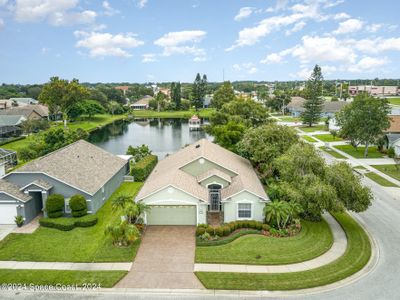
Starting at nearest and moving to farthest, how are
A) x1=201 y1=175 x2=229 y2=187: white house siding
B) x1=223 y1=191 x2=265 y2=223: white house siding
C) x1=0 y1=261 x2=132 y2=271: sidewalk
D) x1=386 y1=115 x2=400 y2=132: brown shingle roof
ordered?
x1=0 y1=261 x2=132 y2=271: sidewalk < x1=223 y1=191 x2=265 y2=223: white house siding < x1=201 y1=175 x2=229 y2=187: white house siding < x1=386 y1=115 x2=400 y2=132: brown shingle roof

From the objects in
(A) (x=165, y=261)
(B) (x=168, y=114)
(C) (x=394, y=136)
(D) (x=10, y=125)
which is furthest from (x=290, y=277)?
(B) (x=168, y=114)

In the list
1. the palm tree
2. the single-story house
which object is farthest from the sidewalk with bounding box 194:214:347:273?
the single-story house

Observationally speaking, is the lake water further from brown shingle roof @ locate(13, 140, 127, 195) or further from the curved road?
the curved road

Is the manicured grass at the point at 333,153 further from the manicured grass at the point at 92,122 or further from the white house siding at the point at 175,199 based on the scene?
the manicured grass at the point at 92,122

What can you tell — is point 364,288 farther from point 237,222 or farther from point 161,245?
point 161,245

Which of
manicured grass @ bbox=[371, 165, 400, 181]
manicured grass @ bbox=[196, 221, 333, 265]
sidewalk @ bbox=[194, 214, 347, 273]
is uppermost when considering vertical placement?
manicured grass @ bbox=[371, 165, 400, 181]

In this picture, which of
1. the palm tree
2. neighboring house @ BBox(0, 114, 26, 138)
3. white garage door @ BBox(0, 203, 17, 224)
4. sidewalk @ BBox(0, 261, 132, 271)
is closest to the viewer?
sidewalk @ BBox(0, 261, 132, 271)

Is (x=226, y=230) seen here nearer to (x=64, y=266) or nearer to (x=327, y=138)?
(x=64, y=266)

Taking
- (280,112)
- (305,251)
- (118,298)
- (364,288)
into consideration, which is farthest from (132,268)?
(280,112)
